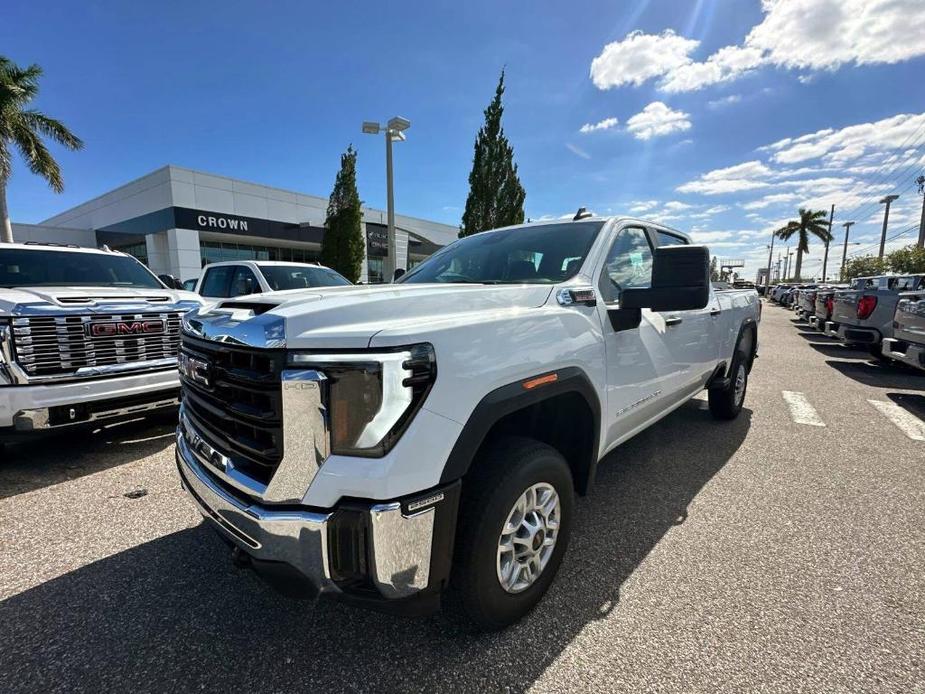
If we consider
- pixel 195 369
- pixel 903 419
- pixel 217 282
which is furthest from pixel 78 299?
pixel 903 419

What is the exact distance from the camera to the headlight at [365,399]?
1446 millimetres

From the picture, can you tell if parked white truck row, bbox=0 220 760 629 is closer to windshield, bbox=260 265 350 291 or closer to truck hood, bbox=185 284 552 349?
truck hood, bbox=185 284 552 349

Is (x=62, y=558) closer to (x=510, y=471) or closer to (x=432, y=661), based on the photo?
(x=432, y=661)

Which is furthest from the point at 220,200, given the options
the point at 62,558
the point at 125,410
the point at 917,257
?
the point at 917,257

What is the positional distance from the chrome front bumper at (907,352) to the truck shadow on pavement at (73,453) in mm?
8801

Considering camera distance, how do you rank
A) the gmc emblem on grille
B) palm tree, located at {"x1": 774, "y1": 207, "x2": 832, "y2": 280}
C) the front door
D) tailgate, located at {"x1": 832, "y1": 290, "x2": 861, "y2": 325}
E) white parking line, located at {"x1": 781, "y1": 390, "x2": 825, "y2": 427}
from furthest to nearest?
palm tree, located at {"x1": 774, "y1": 207, "x2": 832, "y2": 280} → tailgate, located at {"x1": 832, "y1": 290, "x2": 861, "y2": 325} → white parking line, located at {"x1": 781, "y1": 390, "x2": 825, "y2": 427} → the front door → the gmc emblem on grille

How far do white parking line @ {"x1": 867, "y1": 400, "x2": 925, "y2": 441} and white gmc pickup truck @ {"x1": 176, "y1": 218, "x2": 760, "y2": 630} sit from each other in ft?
14.5

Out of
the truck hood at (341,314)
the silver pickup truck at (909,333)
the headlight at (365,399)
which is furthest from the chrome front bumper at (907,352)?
the headlight at (365,399)

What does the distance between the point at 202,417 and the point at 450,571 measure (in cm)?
124

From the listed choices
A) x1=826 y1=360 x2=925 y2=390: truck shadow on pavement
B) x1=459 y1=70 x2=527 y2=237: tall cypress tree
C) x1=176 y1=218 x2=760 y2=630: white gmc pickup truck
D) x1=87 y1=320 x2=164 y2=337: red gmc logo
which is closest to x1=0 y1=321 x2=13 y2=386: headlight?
x1=87 y1=320 x2=164 y2=337: red gmc logo

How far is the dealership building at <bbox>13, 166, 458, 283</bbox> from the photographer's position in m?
21.2

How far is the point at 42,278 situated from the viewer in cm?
477

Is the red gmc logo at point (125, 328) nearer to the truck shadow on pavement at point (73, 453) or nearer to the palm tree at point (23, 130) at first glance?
the truck shadow on pavement at point (73, 453)

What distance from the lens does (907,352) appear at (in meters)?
6.17
